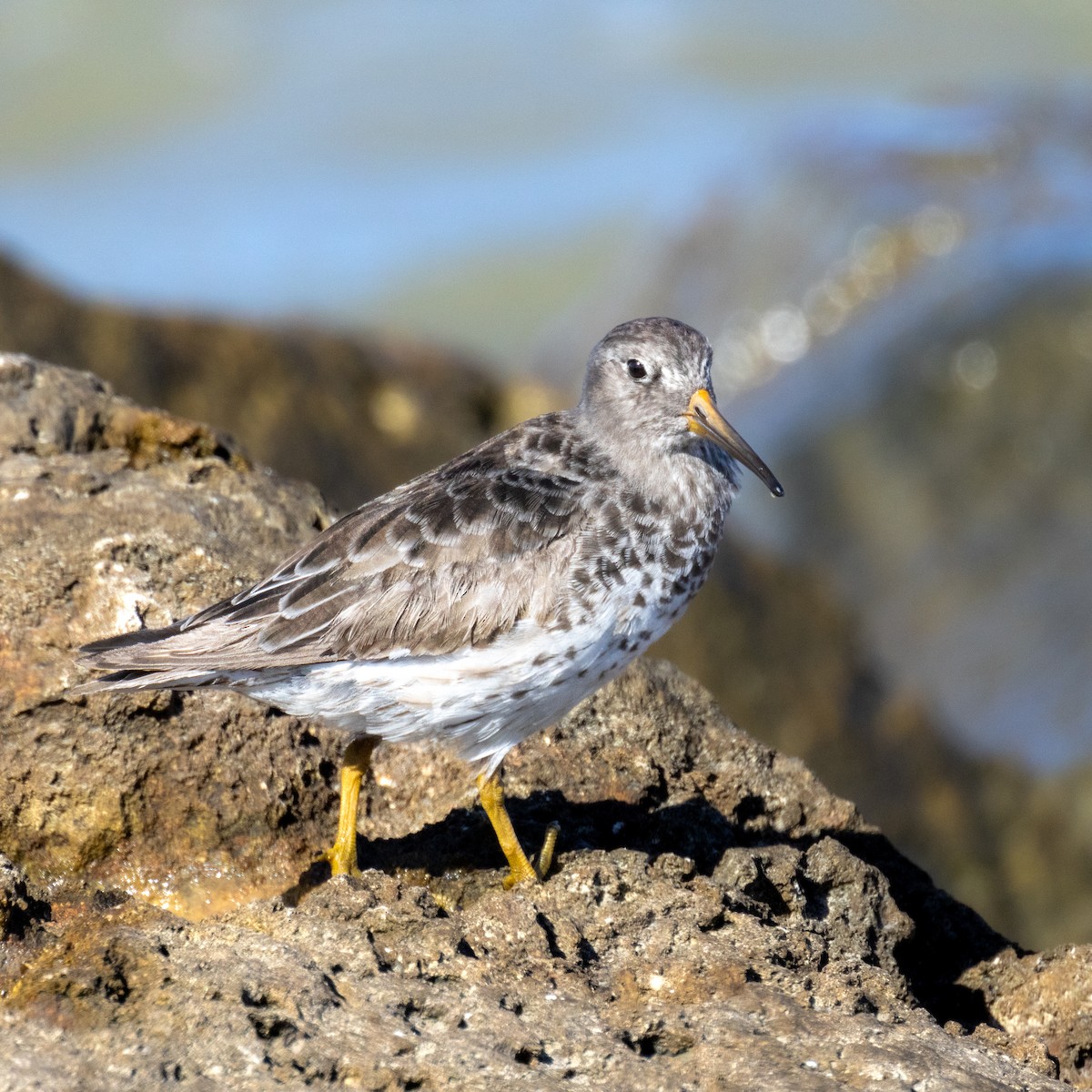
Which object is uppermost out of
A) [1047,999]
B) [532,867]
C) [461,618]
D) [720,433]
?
[720,433]

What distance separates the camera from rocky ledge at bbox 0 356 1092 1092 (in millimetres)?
4863

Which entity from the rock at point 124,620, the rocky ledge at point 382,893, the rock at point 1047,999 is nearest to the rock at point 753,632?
the rock at point 124,620

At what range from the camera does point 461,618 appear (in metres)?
6.11

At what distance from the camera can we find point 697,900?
5.82 m

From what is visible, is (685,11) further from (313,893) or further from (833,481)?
(313,893)

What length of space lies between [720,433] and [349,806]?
7.46 feet

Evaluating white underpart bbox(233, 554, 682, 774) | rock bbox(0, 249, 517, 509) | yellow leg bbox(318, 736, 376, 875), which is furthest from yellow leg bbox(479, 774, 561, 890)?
rock bbox(0, 249, 517, 509)

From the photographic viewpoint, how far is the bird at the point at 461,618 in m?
6.07

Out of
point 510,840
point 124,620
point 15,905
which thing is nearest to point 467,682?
point 510,840

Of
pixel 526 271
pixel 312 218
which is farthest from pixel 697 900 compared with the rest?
pixel 312 218

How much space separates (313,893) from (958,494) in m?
9.05

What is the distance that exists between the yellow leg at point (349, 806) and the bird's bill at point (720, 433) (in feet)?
6.54

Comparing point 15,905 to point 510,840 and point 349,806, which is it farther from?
point 510,840

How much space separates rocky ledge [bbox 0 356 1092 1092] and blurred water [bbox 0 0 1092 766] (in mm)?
5597
